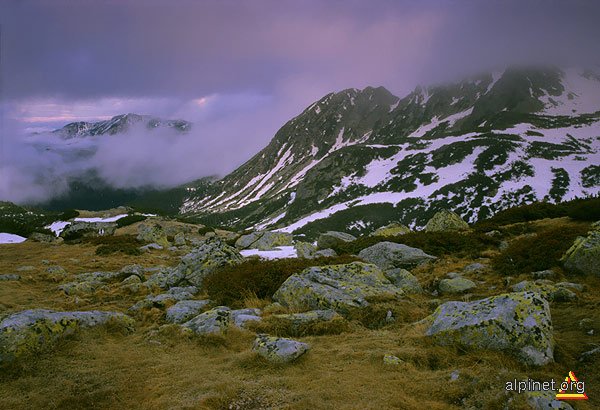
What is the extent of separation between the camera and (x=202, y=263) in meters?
16.6

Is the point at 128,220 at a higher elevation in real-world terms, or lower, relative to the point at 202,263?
higher

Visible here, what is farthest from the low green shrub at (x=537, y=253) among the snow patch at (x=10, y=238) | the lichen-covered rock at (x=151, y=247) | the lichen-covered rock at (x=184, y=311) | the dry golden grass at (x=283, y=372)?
the snow patch at (x=10, y=238)

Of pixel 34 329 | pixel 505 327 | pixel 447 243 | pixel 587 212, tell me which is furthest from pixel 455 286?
pixel 587 212

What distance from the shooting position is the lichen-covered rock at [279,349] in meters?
7.33

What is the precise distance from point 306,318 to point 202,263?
8430 mm

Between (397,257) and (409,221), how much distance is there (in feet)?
286

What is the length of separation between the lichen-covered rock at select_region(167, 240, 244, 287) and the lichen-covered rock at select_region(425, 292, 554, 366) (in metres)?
10.8

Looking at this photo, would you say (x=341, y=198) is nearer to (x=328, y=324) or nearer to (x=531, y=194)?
(x=531, y=194)

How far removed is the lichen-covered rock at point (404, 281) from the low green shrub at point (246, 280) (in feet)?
12.5

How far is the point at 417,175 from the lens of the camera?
128 meters

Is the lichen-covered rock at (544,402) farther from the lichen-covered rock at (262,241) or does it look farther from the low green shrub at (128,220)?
the low green shrub at (128,220)

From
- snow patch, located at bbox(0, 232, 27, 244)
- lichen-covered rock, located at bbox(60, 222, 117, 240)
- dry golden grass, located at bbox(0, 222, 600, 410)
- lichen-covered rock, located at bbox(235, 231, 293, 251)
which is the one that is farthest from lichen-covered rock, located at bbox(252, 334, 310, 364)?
snow patch, located at bbox(0, 232, 27, 244)

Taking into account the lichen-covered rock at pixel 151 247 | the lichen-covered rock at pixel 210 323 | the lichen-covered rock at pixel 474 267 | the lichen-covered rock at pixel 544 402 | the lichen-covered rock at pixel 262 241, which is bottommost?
the lichen-covered rock at pixel 262 241

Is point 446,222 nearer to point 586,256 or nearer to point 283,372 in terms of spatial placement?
point 586,256
